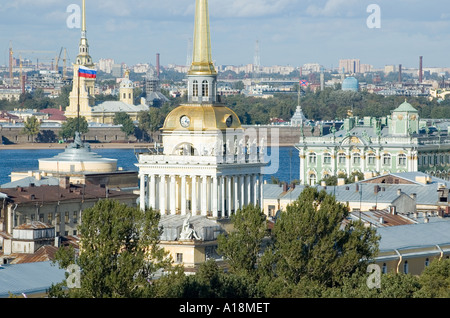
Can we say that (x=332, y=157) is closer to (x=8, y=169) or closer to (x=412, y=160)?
(x=412, y=160)

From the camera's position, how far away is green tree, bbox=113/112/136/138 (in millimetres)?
166000

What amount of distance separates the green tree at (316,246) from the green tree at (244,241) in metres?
0.37

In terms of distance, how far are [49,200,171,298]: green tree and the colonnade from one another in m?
5.85

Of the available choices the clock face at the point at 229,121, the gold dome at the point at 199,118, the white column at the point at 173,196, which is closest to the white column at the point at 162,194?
the white column at the point at 173,196

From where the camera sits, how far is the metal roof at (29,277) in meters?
30.9

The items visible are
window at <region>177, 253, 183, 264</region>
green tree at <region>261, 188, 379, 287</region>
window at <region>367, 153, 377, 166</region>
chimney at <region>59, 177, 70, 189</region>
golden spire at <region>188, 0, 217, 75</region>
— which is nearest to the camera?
green tree at <region>261, 188, 379, 287</region>

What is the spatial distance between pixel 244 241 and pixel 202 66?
24.5 feet

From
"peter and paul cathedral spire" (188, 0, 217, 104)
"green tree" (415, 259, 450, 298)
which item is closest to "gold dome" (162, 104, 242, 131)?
"peter and paul cathedral spire" (188, 0, 217, 104)

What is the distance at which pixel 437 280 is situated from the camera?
34.2 meters

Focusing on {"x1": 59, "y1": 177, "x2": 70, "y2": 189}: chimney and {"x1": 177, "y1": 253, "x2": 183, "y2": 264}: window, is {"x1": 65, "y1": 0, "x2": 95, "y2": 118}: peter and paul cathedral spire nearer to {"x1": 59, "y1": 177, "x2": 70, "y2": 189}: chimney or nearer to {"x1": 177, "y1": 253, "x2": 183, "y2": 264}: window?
{"x1": 59, "y1": 177, "x2": 70, "y2": 189}: chimney

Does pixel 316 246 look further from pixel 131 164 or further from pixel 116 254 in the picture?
pixel 131 164

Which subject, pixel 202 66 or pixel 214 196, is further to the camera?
pixel 202 66

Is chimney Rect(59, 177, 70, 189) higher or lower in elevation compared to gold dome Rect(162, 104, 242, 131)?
lower

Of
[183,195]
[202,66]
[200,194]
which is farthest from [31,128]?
[200,194]
